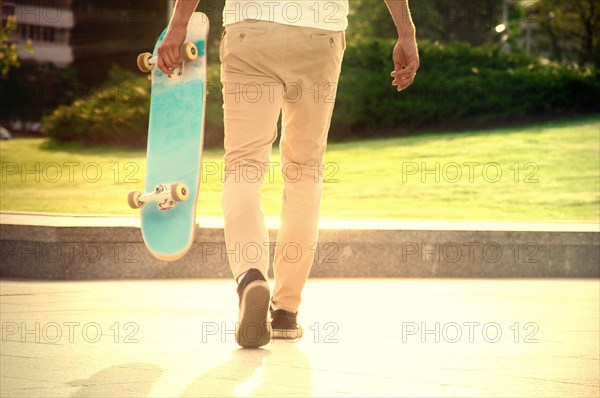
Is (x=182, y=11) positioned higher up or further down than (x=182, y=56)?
higher up

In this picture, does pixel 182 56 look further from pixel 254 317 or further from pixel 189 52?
pixel 254 317

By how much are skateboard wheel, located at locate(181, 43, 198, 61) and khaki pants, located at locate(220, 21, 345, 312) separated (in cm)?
39

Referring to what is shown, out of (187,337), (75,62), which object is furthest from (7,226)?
(75,62)

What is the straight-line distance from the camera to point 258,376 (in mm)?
3959

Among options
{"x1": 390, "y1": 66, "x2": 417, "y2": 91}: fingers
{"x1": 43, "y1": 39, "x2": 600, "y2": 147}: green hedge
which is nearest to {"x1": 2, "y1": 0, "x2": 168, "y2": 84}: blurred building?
{"x1": 43, "y1": 39, "x2": 600, "y2": 147}: green hedge

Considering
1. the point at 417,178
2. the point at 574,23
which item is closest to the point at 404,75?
the point at 417,178

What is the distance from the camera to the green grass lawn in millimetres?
13836

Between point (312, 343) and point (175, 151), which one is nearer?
point (312, 343)

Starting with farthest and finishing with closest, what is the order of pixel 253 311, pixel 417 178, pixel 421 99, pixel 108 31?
pixel 108 31, pixel 421 99, pixel 417 178, pixel 253 311

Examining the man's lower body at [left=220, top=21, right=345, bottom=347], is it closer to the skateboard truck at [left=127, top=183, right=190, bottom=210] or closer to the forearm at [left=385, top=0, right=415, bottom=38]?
the forearm at [left=385, top=0, right=415, bottom=38]

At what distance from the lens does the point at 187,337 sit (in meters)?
4.93

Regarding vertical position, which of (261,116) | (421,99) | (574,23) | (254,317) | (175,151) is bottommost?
(254,317)

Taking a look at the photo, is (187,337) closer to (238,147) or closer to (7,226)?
(238,147)

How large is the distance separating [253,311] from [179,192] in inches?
35.9
